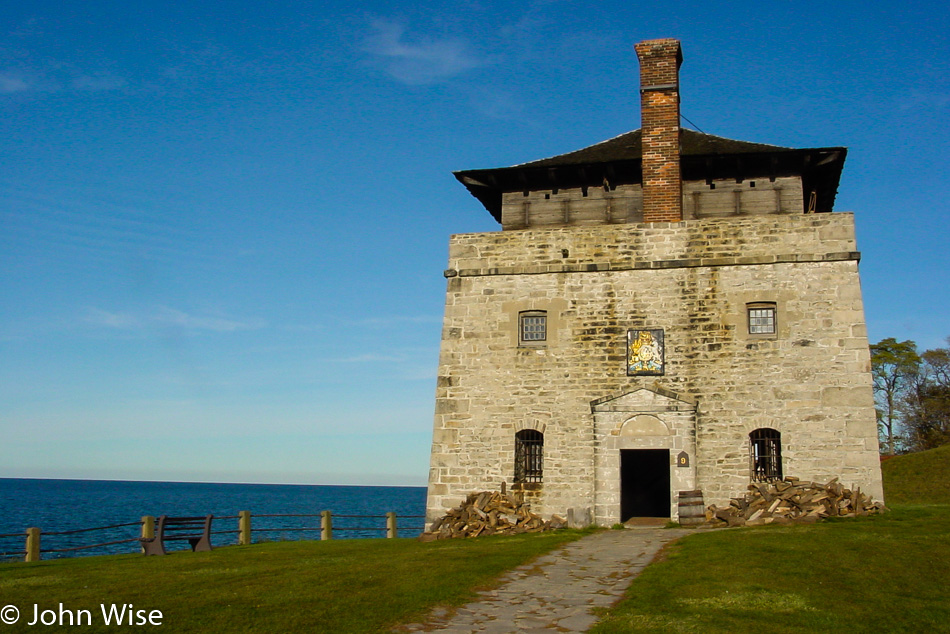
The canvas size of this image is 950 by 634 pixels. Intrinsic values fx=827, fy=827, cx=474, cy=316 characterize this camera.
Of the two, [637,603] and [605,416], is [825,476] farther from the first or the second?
[637,603]

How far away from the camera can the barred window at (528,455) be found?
2027cm

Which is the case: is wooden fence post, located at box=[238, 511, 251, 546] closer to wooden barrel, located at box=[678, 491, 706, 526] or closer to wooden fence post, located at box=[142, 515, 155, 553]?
wooden fence post, located at box=[142, 515, 155, 553]

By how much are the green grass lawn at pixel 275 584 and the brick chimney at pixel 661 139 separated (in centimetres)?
895

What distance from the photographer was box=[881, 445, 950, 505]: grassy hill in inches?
1142

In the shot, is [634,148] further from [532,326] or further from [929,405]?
[929,405]

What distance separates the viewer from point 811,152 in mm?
20266

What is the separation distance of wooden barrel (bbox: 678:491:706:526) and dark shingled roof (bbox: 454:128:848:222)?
27.2 feet

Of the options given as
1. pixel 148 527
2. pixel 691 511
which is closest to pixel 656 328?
pixel 691 511

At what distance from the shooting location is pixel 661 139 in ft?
68.6

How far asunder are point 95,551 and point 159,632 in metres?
30.8

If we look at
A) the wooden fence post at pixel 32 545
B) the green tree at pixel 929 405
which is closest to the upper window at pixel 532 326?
the wooden fence post at pixel 32 545

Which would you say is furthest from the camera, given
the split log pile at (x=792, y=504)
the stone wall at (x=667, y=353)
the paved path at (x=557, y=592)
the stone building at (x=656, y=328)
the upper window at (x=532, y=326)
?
the upper window at (x=532, y=326)

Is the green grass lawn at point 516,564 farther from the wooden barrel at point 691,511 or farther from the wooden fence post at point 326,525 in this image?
the wooden fence post at point 326,525

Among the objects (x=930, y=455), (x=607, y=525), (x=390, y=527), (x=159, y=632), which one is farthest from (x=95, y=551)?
(x=930, y=455)
